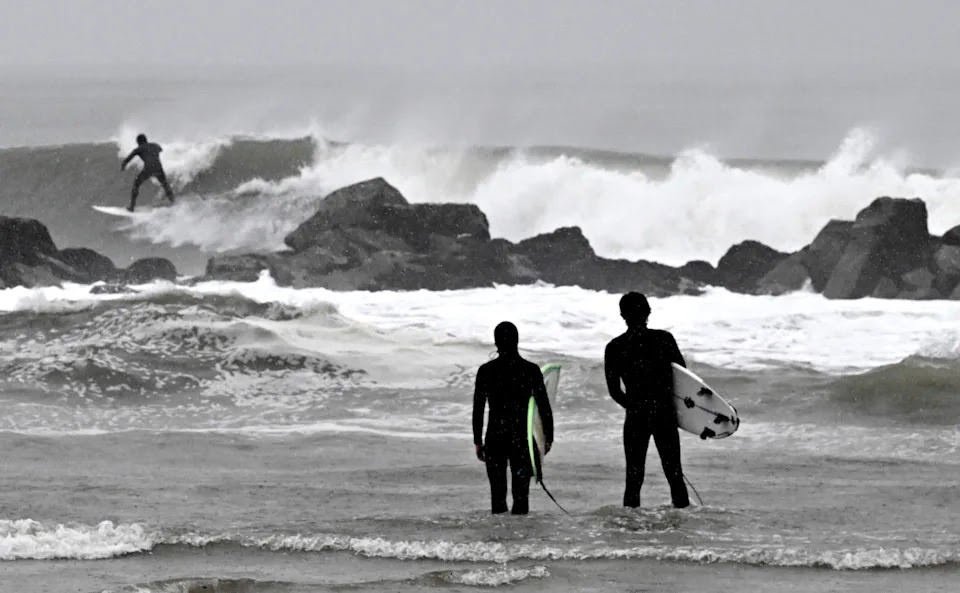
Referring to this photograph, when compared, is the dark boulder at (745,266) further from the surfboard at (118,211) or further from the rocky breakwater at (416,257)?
the surfboard at (118,211)

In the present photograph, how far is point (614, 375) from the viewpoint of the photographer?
848 cm

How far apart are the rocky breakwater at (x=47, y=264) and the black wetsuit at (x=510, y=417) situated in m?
16.6

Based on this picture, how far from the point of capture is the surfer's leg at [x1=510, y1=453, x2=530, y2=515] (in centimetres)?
826

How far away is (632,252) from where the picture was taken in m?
33.8

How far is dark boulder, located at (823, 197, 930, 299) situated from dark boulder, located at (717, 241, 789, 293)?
1395 mm

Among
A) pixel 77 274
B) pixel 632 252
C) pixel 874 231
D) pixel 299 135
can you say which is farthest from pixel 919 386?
pixel 299 135

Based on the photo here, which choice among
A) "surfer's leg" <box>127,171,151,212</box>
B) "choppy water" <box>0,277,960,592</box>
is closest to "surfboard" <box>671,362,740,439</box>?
"choppy water" <box>0,277,960,592</box>

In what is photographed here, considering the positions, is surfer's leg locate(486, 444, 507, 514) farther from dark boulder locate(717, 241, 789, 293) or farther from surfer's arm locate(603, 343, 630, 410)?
dark boulder locate(717, 241, 789, 293)

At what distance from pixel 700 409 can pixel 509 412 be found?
4.02ft

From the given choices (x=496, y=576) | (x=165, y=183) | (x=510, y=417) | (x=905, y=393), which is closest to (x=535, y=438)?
(x=510, y=417)

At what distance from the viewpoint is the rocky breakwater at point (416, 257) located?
25.9 meters

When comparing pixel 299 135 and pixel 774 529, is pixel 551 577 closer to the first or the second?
pixel 774 529

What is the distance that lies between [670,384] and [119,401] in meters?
7.52

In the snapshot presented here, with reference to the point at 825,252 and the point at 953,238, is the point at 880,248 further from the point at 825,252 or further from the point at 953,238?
the point at 953,238
